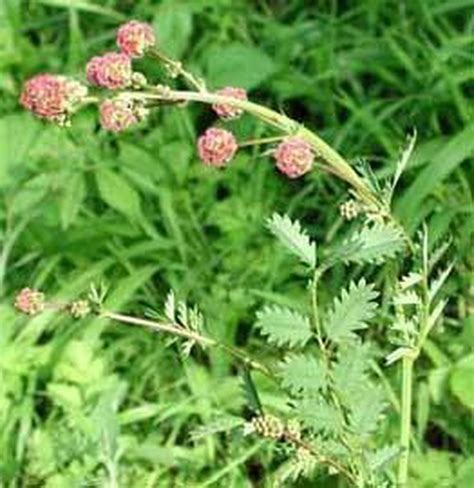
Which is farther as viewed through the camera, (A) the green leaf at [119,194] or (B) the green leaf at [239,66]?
(B) the green leaf at [239,66]

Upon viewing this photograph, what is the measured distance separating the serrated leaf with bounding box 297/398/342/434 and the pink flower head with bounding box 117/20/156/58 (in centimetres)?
40

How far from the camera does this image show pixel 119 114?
4.86ft

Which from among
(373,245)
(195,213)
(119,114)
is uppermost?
(119,114)

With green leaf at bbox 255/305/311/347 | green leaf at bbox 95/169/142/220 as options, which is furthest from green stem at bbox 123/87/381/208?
green leaf at bbox 95/169/142/220

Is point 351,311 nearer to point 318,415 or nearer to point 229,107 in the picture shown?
point 318,415

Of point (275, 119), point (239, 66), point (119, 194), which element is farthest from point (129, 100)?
point (239, 66)

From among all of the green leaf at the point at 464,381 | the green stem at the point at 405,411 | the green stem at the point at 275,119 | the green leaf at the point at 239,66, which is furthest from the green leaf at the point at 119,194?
the green stem at the point at 275,119

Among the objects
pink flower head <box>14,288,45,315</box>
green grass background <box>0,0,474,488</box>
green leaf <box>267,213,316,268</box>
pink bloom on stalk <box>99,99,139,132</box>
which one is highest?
pink bloom on stalk <box>99,99,139,132</box>

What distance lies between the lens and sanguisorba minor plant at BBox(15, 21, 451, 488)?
1501 mm

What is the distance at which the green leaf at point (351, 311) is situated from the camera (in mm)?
1586

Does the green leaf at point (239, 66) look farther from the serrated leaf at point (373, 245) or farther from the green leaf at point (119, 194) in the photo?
the serrated leaf at point (373, 245)

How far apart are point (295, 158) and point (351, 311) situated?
0.60ft

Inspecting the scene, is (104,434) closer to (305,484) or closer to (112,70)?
(305,484)

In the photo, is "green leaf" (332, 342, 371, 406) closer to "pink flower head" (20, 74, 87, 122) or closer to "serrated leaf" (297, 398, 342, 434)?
"serrated leaf" (297, 398, 342, 434)
